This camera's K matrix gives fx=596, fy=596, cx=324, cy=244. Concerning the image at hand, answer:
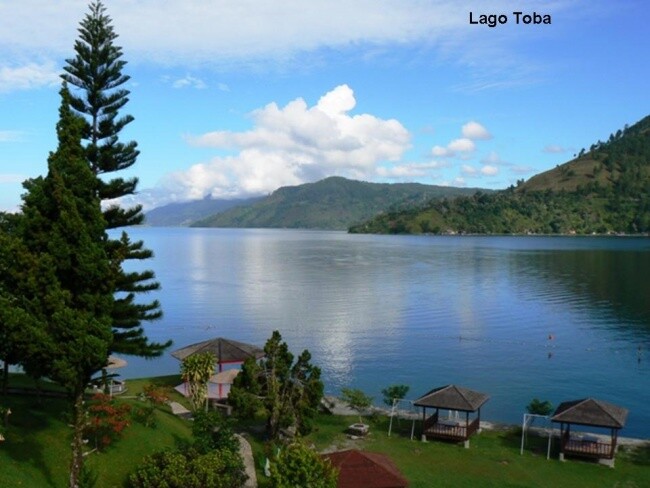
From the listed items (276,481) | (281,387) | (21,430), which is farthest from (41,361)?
(281,387)

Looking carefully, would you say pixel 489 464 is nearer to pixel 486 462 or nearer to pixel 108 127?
pixel 486 462

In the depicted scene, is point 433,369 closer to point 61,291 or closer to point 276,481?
point 276,481

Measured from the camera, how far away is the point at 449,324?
80.6 m

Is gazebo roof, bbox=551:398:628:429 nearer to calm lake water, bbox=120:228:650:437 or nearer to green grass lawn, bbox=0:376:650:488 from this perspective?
green grass lawn, bbox=0:376:650:488

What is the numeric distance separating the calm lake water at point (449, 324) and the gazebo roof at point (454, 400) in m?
10.5

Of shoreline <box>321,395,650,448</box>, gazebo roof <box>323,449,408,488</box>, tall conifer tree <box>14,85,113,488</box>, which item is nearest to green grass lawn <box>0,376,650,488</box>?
shoreline <box>321,395,650,448</box>

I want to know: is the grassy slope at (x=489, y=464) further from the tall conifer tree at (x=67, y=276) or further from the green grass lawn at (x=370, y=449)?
the tall conifer tree at (x=67, y=276)

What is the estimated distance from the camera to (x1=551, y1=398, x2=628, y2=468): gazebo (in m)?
31.2

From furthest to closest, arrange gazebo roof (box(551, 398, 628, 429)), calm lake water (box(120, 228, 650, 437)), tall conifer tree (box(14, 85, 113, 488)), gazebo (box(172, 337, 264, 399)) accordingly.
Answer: calm lake water (box(120, 228, 650, 437)) → gazebo (box(172, 337, 264, 399)) → gazebo roof (box(551, 398, 628, 429)) → tall conifer tree (box(14, 85, 113, 488))

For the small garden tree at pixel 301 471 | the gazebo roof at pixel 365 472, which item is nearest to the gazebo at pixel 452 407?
the gazebo roof at pixel 365 472

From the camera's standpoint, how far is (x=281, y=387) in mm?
33156

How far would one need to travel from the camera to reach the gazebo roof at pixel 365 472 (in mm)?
25188

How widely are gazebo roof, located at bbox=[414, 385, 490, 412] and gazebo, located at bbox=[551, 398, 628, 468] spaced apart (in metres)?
4.29

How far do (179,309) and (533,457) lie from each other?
69494mm
